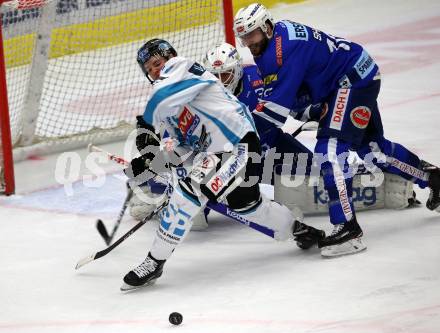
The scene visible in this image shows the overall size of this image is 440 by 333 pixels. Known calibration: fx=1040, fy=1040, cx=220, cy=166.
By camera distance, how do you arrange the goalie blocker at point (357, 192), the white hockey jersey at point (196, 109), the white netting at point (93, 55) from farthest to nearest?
the white netting at point (93, 55), the goalie blocker at point (357, 192), the white hockey jersey at point (196, 109)

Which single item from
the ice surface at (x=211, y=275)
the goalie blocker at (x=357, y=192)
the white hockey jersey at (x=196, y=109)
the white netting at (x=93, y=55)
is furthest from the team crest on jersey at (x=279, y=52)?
the white netting at (x=93, y=55)

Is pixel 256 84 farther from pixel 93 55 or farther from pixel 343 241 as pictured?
pixel 93 55

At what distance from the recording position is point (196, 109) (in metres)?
4.19

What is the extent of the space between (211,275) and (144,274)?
12.5 inches

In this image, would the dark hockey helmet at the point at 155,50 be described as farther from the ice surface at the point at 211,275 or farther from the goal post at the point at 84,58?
the goal post at the point at 84,58

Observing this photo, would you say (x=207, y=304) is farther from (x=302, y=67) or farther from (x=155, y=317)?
(x=302, y=67)

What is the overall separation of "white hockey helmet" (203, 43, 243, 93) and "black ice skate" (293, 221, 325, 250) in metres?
0.79

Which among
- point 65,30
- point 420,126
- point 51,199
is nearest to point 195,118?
point 51,199

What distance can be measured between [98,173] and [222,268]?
1801 millimetres

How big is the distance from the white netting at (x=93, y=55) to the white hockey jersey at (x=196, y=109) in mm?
2281

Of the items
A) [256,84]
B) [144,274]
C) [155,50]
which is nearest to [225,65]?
[256,84]

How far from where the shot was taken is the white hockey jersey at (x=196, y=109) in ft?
13.2

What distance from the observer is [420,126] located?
20.8ft

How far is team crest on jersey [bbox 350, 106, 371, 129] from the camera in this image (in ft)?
14.8
